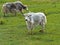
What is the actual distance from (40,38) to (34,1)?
22121 mm

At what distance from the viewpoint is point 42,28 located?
17.4m

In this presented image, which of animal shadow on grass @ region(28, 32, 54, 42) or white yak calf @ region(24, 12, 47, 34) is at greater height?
white yak calf @ region(24, 12, 47, 34)

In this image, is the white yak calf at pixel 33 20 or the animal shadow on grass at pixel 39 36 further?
the white yak calf at pixel 33 20

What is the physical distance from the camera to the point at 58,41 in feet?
47.5

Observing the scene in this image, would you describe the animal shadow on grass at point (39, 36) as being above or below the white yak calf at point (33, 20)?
below

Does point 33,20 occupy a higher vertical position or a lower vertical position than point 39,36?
higher

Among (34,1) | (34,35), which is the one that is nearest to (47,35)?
(34,35)

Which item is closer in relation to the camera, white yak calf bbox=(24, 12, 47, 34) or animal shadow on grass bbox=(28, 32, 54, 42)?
animal shadow on grass bbox=(28, 32, 54, 42)

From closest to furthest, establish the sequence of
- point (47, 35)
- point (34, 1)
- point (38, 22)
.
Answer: point (47, 35), point (38, 22), point (34, 1)

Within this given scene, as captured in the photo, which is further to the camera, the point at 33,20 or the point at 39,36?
the point at 33,20

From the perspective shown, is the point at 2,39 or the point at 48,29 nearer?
the point at 2,39

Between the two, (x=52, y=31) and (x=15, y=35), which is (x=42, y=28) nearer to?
(x=52, y=31)

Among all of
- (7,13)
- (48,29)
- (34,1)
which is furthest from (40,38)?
(34,1)

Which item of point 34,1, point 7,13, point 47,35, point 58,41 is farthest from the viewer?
point 34,1
